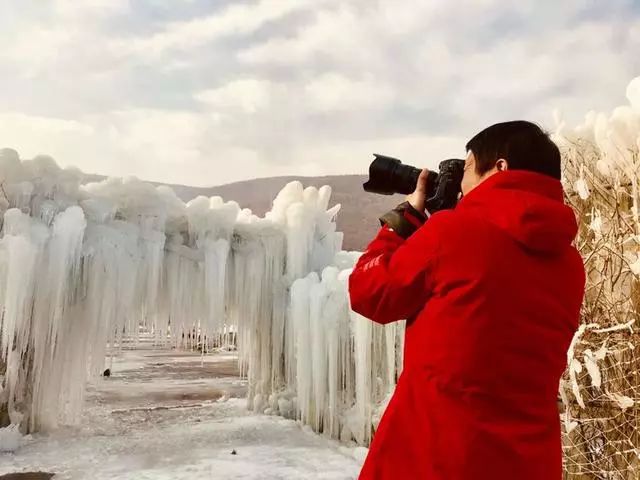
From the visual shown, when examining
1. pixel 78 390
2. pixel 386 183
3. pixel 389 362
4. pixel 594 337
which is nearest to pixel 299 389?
pixel 389 362

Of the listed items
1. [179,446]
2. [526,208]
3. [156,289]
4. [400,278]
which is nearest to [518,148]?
[526,208]

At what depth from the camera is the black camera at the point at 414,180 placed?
1267 mm

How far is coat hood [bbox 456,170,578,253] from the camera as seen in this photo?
102 cm

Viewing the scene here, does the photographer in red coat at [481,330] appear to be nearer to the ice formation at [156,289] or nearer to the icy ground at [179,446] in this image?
the icy ground at [179,446]

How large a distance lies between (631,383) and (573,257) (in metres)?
2.64

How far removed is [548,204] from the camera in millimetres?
1036

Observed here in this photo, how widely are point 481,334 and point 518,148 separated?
0.41m

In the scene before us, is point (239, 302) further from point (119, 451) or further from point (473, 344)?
point (473, 344)

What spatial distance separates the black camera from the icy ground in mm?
4708

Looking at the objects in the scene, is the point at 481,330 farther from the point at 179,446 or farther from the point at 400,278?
the point at 179,446

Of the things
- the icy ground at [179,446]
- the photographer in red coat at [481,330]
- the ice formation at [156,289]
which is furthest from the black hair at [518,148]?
the ice formation at [156,289]

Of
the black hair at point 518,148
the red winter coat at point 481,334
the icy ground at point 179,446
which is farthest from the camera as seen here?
the icy ground at point 179,446

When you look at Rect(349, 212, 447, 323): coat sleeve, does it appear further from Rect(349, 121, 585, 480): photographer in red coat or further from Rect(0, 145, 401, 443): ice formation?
Rect(0, 145, 401, 443): ice formation

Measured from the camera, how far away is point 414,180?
4.43 feet
